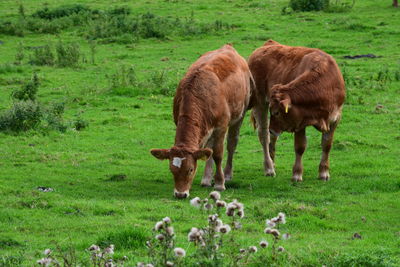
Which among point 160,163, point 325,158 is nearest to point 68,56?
point 160,163

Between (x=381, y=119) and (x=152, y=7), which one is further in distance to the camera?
(x=152, y=7)

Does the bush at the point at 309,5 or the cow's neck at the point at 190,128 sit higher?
the cow's neck at the point at 190,128

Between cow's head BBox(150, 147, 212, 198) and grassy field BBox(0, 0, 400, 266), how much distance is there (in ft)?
1.20

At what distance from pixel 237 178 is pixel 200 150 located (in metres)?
2.46

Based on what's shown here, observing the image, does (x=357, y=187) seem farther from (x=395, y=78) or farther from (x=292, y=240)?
(x=395, y=78)

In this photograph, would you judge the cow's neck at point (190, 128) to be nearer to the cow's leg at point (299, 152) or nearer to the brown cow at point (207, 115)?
the brown cow at point (207, 115)

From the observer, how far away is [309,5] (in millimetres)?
35281

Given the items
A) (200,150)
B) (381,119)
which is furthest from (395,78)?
(200,150)

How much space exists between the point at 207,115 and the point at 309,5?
25064 mm

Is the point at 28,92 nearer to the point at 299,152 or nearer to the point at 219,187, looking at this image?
the point at 219,187

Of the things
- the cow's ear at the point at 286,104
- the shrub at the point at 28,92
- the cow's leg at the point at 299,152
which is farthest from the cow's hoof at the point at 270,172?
the shrub at the point at 28,92

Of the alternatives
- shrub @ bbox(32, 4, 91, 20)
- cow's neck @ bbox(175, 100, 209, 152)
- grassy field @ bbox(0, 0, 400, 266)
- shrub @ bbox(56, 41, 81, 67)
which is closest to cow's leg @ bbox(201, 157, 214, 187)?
grassy field @ bbox(0, 0, 400, 266)

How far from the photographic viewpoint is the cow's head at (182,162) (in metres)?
10.8

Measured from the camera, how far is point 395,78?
71.1ft
